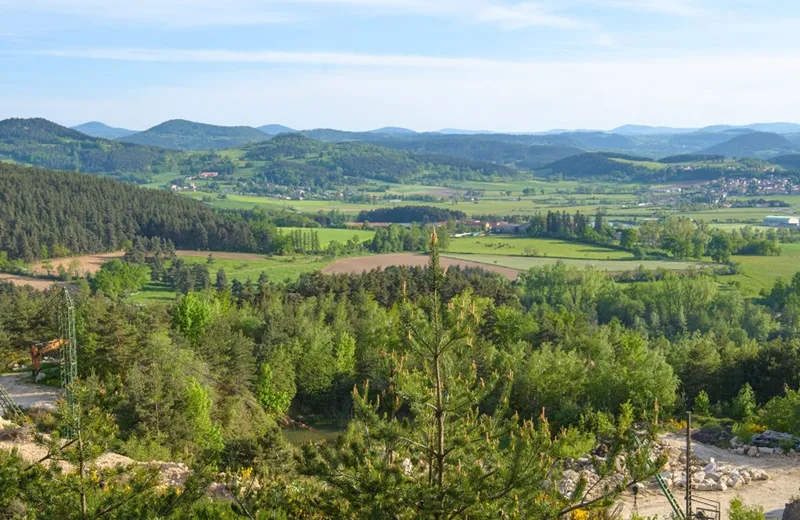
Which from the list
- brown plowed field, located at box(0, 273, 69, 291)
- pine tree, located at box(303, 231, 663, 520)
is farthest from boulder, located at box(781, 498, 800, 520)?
brown plowed field, located at box(0, 273, 69, 291)

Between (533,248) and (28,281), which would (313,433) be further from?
(533,248)

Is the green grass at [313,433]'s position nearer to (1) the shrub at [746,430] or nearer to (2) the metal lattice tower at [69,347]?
(2) the metal lattice tower at [69,347]

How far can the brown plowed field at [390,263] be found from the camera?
7044 centimetres

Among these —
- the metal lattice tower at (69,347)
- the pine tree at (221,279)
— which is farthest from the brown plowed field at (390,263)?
the metal lattice tower at (69,347)

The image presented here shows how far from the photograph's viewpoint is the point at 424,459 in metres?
11.4

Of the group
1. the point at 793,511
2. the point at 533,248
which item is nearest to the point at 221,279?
the point at 533,248

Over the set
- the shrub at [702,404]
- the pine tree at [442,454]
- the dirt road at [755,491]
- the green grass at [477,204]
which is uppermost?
the pine tree at [442,454]

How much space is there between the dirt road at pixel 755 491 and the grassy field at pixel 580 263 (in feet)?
155

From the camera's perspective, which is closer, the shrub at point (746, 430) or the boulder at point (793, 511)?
the boulder at point (793, 511)

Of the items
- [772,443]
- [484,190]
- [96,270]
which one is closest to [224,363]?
[772,443]

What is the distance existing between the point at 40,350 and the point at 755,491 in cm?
3042

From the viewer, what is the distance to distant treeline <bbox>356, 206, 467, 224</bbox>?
117250mm

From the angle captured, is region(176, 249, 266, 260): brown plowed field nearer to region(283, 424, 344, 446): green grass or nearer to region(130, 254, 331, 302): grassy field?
region(130, 254, 331, 302): grassy field

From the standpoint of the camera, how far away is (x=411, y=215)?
390 ft
